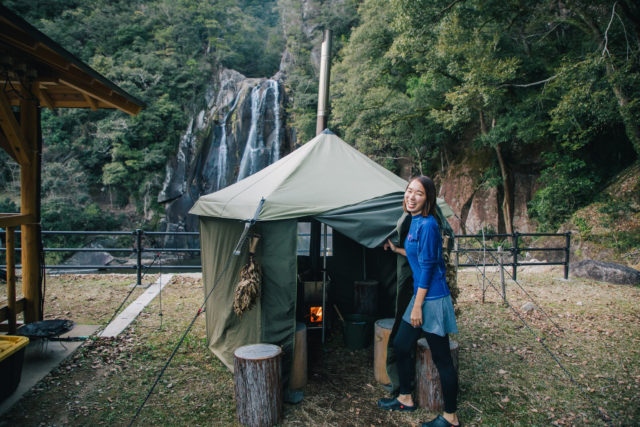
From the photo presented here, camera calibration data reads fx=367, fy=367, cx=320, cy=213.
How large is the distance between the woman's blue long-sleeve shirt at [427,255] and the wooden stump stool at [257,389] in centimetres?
140

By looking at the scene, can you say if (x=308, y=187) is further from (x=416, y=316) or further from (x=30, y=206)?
(x=30, y=206)

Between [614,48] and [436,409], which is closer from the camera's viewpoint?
[436,409]

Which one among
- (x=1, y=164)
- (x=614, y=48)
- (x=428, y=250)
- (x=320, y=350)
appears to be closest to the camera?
(x=428, y=250)

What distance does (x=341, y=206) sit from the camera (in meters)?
3.62

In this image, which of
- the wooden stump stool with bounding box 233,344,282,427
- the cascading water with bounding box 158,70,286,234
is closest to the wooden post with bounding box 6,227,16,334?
the wooden stump stool with bounding box 233,344,282,427

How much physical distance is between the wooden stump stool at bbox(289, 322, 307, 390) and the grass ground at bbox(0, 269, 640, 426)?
0.13 metres

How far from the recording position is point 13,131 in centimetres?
415

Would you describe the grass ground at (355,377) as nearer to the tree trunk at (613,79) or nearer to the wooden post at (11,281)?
the wooden post at (11,281)

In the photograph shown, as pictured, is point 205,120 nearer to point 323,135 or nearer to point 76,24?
point 76,24

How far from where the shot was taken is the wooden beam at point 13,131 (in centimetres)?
393

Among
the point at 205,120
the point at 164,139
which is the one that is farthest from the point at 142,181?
the point at 205,120

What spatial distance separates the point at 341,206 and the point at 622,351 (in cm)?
420

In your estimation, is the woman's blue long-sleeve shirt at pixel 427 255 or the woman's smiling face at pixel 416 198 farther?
the woman's smiling face at pixel 416 198

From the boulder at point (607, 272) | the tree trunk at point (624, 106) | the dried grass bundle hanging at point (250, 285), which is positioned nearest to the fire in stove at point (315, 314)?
the dried grass bundle hanging at point (250, 285)
